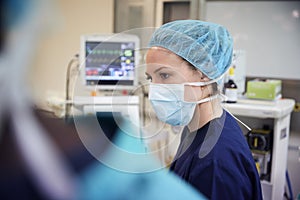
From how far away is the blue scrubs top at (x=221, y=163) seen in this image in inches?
43.0

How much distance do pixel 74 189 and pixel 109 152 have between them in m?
0.12

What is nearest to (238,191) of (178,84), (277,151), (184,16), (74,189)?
(178,84)

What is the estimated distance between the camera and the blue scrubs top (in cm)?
109

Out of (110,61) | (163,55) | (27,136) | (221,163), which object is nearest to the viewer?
(27,136)

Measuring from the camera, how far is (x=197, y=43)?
1246 mm

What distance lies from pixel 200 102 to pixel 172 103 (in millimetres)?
101

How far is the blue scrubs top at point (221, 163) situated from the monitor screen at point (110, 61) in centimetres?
38

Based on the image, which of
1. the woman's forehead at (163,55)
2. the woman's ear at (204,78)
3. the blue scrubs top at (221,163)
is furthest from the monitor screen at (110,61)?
the blue scrubs top at (221,163)

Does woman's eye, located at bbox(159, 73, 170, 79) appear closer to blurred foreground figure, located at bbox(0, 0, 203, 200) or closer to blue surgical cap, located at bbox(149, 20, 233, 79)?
blue surgical cap, located at bbox(149, 20, 233, 79)

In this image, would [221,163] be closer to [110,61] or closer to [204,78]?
[204,78]

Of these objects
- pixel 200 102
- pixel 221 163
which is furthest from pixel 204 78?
pixel 221 163

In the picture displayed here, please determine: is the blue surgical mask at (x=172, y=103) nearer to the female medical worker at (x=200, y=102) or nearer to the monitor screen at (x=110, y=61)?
the female medical worker at (x=200, y=102)

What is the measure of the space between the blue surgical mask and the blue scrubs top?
0.08 m

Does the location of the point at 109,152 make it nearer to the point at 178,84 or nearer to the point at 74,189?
the point at 74,189
